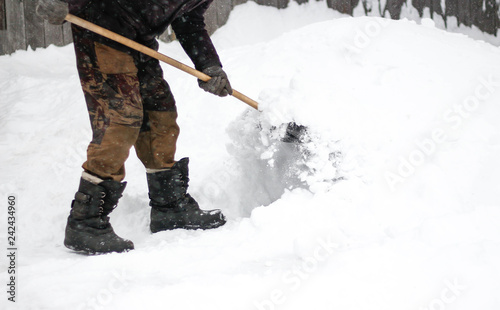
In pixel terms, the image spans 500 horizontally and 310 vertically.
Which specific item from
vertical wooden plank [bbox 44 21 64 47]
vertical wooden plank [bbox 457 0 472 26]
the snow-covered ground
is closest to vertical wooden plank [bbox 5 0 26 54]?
vertical wooden plank [bbox 44 21 64 47]

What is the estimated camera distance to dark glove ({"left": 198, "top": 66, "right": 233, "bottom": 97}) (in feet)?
8.05

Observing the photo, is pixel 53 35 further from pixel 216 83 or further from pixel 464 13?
pixel 464 13

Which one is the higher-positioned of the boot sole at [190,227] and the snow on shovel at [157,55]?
the snow on shovel at [157,55]

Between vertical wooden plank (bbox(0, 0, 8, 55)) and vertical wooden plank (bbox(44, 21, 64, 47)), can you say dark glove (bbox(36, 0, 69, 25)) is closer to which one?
vertical wooden plank (bbox(44, 21, 64, 47))

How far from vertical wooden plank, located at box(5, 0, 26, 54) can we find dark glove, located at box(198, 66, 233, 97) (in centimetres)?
395

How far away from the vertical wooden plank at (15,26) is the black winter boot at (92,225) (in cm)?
413

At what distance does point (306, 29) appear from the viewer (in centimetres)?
413

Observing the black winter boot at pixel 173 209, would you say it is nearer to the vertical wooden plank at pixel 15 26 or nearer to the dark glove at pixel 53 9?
the dark glove at pixel 53 9

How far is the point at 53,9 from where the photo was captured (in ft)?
6.66

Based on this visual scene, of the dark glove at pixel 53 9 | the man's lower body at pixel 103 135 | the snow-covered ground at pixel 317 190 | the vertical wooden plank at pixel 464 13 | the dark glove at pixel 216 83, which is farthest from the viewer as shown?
the vertical wooden plank at pixel 464 13

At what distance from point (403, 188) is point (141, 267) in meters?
1.17

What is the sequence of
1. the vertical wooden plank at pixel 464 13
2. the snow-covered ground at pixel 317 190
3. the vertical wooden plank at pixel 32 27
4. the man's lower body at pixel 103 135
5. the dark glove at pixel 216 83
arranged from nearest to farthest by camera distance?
the snow-covered ground at pixel 317 190
the man's lower body at pixel 103 135
the dark glove at pixel 216 83
the vertical wooden plank at pixel 32 27
the vertical wooden plank at pixel 464 13

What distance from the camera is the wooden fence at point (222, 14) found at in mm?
5590

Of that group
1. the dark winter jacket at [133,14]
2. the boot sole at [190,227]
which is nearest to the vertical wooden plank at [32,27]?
the dark winter jacket at [133,14]
